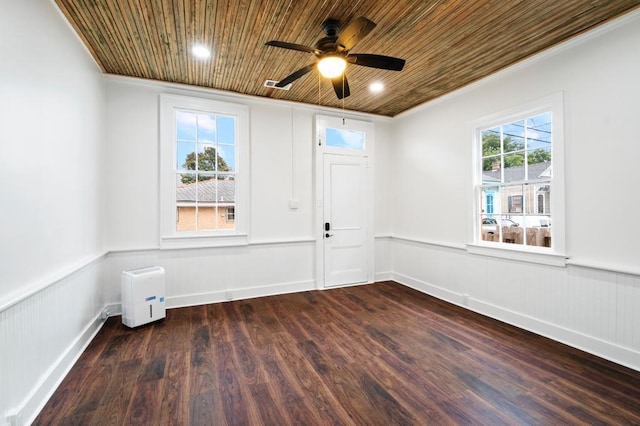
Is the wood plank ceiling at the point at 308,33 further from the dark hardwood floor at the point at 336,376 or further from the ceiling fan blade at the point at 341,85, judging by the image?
the dark hardwood floor at the point at 336,376

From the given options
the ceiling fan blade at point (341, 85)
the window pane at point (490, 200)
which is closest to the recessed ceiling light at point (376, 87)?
the ceiling fan blade at point (341, 85)

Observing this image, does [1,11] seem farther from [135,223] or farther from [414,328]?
[414,328]

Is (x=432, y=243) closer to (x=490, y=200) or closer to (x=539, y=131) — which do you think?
(x=490, y=200)

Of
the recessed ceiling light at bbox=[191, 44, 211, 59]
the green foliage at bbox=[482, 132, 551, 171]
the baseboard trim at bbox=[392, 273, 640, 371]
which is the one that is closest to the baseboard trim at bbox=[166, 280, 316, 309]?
the baseboard trim at bbox=[392, 273, 640, 371]

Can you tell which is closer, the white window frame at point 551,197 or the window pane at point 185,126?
the white window frame at point 551,197

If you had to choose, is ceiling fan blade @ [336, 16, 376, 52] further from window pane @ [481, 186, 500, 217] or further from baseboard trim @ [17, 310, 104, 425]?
baseboard trim @ [17, 310, 104, 425]

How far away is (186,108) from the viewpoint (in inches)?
161

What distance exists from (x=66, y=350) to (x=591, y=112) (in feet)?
16.7

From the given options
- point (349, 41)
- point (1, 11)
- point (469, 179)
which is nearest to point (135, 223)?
point (1, 11)

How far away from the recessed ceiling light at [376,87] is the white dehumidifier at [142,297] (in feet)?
11.6

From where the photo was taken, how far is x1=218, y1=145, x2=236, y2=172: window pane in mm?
4322

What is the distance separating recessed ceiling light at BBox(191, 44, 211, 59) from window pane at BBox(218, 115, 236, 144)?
1.16 meters

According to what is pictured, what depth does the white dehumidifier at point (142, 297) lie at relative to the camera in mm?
3316

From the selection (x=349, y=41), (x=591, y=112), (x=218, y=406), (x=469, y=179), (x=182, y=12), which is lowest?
(x=218, y=406)
